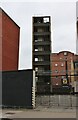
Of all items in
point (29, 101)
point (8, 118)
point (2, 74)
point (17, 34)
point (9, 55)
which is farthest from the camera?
point (17, 34)

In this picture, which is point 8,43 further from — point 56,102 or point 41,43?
point 41,43

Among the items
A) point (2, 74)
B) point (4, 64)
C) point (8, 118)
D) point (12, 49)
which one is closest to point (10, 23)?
point (12, 49)

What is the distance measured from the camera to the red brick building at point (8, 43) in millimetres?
42469

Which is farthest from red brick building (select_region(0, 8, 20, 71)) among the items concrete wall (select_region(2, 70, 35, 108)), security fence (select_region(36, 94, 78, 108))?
concrete wall (select_region(2, 70, 35, 108))

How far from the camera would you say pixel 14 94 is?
77.4 ft

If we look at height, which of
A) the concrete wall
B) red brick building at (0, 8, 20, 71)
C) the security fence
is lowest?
the security fence

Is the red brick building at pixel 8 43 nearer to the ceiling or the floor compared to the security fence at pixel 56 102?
nearer to the ceiling

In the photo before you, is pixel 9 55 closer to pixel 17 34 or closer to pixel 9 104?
pixel 17 34

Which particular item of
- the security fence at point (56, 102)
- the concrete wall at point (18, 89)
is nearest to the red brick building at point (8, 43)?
the security fence at point (56, 102)

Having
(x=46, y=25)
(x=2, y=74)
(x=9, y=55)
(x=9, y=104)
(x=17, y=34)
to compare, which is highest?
(x=46, y=25)

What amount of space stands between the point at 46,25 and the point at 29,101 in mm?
53509

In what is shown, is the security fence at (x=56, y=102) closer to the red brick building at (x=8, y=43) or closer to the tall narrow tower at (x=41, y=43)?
the red brick building at (x=8, y=43)

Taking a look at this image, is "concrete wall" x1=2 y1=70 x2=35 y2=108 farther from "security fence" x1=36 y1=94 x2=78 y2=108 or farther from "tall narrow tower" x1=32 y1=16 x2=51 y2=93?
"tall narrow tower" x1=32 y1=16 x2=51 y2=93

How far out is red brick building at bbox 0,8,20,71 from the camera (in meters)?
42.5
